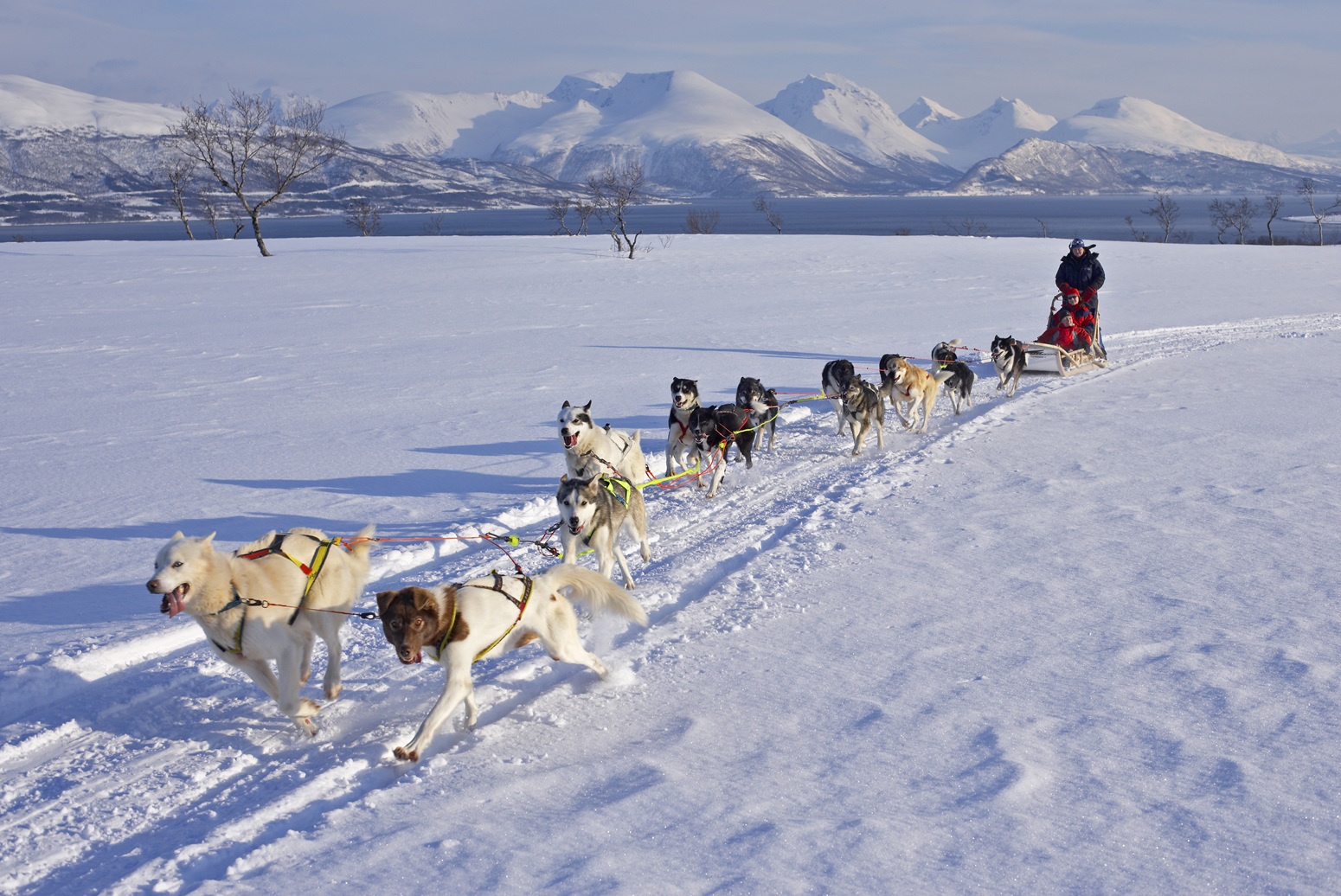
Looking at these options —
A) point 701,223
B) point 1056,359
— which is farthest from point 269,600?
point 701,223

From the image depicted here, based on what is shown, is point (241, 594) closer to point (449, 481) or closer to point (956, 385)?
point (449, 481)

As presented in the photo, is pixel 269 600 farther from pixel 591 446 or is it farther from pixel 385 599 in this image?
pixel 591 446

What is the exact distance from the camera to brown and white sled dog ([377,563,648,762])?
3.32 metres

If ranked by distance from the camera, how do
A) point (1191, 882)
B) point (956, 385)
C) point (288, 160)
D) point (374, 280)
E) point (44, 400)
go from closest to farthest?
point (1191, 882) < point (956, 385) < point (44, 400) < point (374, 280) < point (288, 160)

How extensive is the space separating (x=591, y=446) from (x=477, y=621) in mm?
2681

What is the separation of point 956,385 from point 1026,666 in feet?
19.1

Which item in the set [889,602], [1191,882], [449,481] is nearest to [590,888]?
[1191,882]

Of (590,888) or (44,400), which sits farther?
(44,400)

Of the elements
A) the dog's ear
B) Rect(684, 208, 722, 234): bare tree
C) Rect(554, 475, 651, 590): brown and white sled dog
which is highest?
Rect(684, 208, 722, 234): bare tree

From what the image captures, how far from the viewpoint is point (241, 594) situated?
3562 mm

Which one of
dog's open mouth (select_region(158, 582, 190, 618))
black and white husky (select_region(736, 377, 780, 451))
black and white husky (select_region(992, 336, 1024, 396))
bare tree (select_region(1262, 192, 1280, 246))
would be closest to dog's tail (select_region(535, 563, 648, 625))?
dog's open mouth (select_region(158, 582, 190, 618))

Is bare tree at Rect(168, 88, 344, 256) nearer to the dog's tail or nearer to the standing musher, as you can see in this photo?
the standing musher

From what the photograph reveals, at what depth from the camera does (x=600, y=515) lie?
16.4 ft

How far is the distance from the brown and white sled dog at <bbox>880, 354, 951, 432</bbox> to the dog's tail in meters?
4.94
